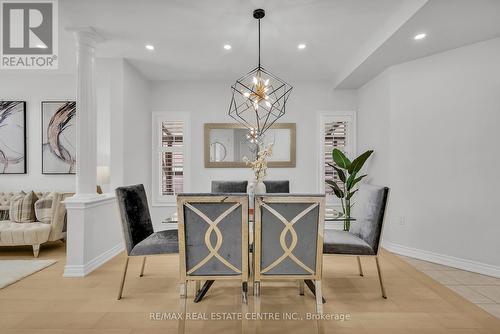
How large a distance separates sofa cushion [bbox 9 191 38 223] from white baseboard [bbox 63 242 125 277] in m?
1.33

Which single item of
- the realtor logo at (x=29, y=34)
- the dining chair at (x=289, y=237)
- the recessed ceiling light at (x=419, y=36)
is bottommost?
the dining chair at (x=289, y=237)

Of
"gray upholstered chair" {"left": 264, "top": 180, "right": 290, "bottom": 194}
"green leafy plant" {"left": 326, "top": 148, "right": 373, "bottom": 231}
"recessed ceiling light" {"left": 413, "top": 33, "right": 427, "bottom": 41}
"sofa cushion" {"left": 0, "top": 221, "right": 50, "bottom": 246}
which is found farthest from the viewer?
"green leafy plant" {"left": 326, "top": 148, "right": 373, "bottom": 231}

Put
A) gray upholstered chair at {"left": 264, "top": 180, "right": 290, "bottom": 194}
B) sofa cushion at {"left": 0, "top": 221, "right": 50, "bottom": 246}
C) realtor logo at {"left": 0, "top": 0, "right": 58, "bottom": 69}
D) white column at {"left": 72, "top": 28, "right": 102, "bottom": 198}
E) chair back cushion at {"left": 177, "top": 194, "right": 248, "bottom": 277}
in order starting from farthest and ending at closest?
gray upholstered chair at {"left": 264, "top": 180, "right": 290, "bottom": 194}
sofa cushion at {"left": 0, "top": 221, "right": 50, "bottom": 246}
white column at {"left": 72, "top": 28, "right": 102, "bottom": 198}
realtor logo at {"left": 0, "top": 0, "right": 58, "bottom": 69}
chair back cushion at {"left": 177, "top": 194, "right": 248, "bottom": 277}

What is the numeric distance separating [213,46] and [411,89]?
2691mm

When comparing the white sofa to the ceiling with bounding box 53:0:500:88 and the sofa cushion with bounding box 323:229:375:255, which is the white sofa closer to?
the ceiling with bounding box 53:0:500:88

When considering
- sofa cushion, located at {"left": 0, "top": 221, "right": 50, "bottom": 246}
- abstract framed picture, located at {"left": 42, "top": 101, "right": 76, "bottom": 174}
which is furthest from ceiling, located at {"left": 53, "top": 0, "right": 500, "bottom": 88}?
sofa cushion, located at {"left": 0, "top": 221, "right": 50, "bottom": 246}

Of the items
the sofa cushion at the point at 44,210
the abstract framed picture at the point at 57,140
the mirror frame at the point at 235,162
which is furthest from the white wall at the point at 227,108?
the sofa cushion at the point at 44,210

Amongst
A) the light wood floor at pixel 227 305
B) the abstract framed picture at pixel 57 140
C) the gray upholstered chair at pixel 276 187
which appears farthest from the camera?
the abstract framed picture at pixel 57 140

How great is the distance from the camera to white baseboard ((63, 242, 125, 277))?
2725mm

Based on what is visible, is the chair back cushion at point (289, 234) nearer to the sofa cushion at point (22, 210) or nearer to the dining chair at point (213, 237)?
the dining chair at point (213, 237)

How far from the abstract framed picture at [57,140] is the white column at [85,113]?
1.49 m

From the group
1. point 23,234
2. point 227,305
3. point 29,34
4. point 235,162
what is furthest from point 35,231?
point 235,162

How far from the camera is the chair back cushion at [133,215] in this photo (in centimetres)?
222

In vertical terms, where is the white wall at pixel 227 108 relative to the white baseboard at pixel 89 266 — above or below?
above
